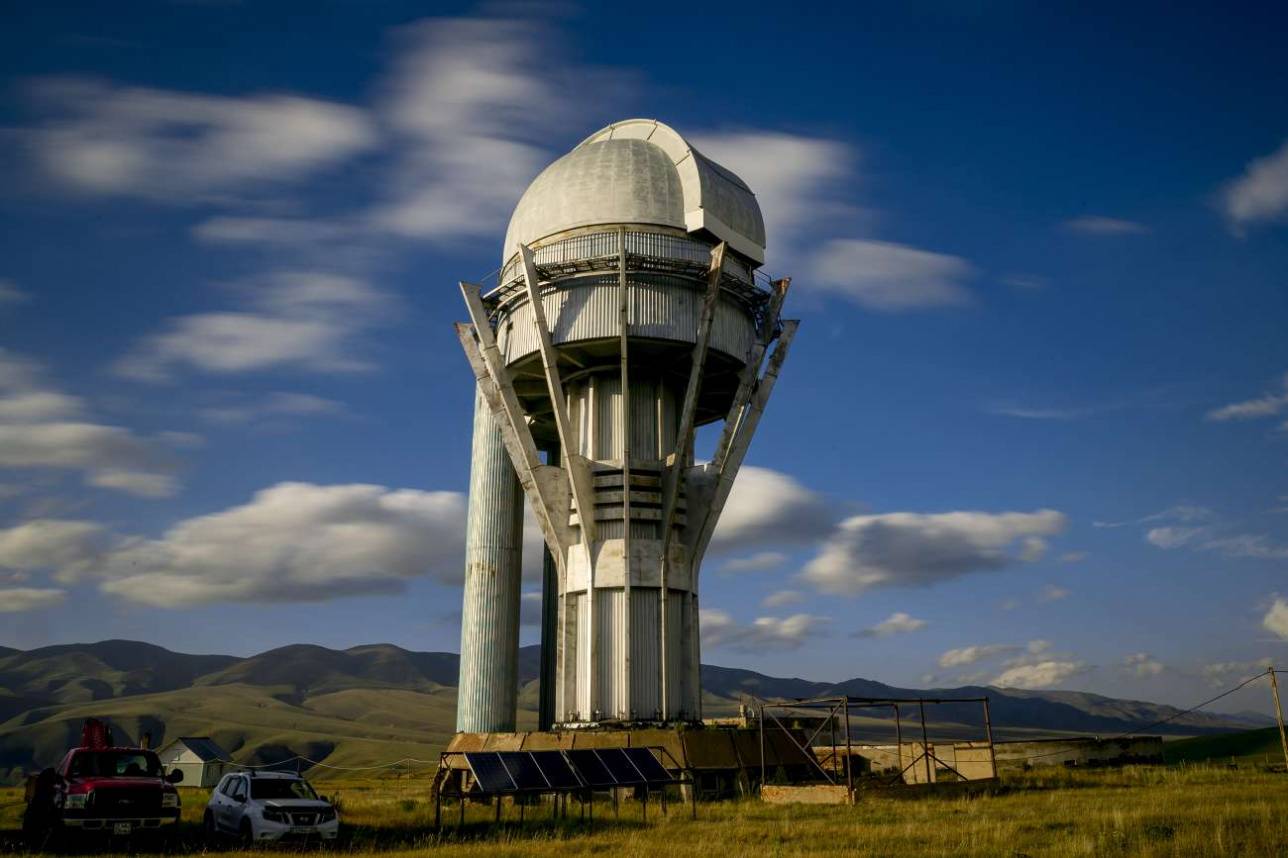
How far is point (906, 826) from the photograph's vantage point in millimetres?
22031

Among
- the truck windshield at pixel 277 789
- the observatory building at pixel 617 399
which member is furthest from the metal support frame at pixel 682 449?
the truck windshield at pixel 277 789

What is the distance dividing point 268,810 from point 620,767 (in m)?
8.72

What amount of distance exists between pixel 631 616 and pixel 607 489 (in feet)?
16.3

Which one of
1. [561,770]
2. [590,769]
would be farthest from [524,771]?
[590,769]

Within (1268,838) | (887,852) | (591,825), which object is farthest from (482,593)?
(1268,838)

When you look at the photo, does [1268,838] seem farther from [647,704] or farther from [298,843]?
[647,704]

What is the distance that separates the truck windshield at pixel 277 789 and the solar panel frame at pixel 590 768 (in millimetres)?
6175

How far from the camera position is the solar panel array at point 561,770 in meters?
24.4

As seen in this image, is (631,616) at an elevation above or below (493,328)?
below

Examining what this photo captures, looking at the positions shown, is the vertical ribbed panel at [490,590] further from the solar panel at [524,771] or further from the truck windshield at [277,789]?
the truck windshield at [277,789]

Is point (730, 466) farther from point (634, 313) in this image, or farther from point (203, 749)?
point (203, 749)

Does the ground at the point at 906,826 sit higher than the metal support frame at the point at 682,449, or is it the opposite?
the metal support frame at the point at 682,449

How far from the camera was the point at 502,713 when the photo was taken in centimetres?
4519

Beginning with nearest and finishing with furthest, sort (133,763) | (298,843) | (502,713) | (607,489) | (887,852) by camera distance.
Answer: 1. (887,852)
2. (298,843)
3. (133,763)
4. (607,489)
5. (502,713)
